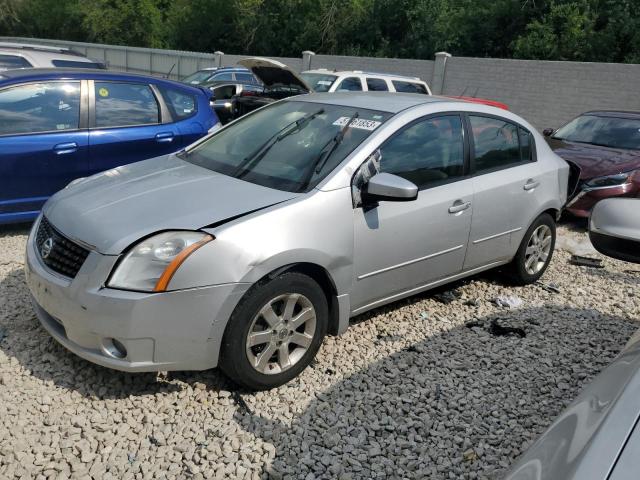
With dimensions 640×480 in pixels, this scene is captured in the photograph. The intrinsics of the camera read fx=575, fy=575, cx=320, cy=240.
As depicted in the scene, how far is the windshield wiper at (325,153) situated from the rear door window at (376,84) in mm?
7900

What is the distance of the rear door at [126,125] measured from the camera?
5.54 metres

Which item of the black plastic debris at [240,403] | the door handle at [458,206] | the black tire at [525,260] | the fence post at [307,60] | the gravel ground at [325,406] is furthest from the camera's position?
the fence post at [307,60]

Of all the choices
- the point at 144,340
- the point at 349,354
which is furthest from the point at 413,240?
the point at 144,340

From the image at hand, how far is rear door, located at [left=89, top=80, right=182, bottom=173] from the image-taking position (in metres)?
5.54

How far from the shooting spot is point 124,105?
5.81 meters

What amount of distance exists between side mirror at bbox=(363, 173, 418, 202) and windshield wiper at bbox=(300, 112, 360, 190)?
0.33 m

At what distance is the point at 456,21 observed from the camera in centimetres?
2469

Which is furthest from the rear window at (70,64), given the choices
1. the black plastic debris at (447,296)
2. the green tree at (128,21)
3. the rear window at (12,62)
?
the green tree at (128,21)

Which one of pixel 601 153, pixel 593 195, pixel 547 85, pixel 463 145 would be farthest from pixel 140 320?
pixel 547 85

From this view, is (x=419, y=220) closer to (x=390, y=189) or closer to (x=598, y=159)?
(x=390, y=189)

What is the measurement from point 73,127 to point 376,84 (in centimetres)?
733

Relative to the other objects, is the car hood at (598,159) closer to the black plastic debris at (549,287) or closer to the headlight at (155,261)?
the black plastic debris at (549,287)

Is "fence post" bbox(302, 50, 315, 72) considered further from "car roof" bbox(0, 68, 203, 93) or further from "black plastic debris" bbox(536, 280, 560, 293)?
"black plastic debris" bbox(536, 280, 560, 293)

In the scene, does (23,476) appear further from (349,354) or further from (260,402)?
(349,354)
